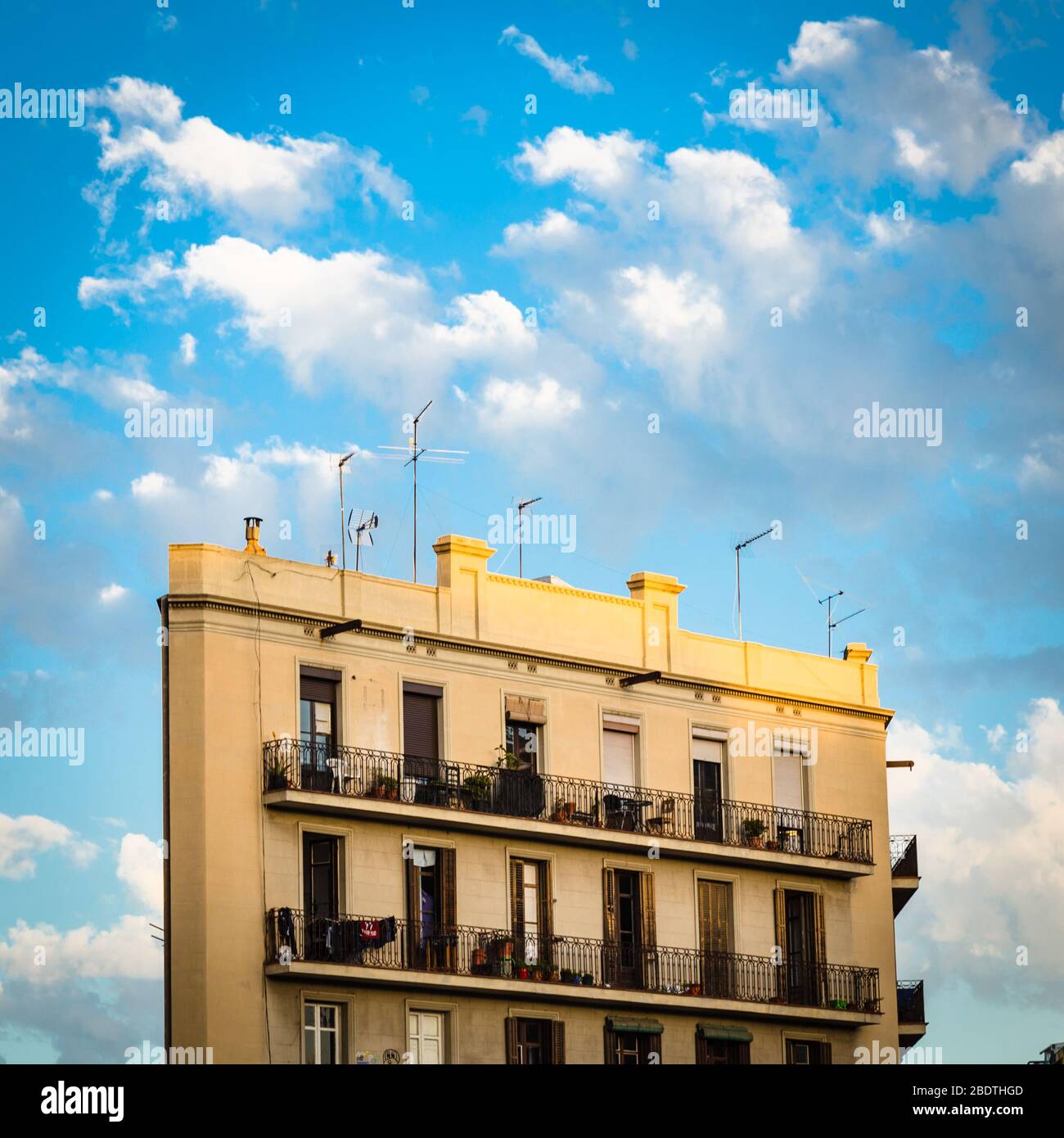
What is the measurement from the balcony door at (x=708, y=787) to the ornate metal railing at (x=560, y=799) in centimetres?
4

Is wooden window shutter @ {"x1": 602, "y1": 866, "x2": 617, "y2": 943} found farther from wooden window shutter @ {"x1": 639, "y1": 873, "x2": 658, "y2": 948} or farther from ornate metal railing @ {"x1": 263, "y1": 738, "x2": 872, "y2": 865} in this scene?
ornate metal railing @ {"x1": 263, "y1": 738, "x2": 872, "y2": 865}

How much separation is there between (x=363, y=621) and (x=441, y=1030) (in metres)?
8.40

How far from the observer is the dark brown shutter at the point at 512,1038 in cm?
5502

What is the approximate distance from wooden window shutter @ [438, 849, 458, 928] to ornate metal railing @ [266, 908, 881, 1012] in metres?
0.22

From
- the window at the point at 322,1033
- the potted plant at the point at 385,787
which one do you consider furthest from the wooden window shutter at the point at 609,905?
the window at the point at 322,1033

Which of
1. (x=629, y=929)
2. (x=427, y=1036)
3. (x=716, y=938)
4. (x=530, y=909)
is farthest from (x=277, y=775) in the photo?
(x=716, y=938)

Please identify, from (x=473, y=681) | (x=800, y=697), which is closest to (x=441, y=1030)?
(x=473, y=681)

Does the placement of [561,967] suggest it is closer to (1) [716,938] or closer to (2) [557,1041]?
(2) [557,1041]

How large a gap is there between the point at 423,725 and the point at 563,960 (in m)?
5.69

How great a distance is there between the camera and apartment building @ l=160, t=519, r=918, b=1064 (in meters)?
52.9
